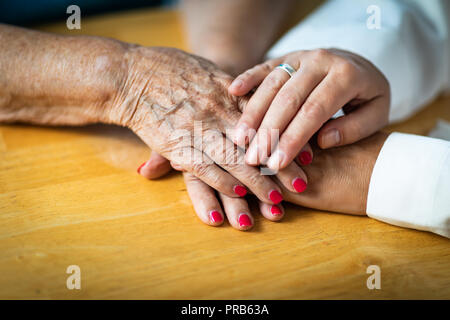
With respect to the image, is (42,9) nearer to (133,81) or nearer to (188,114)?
(133,81)

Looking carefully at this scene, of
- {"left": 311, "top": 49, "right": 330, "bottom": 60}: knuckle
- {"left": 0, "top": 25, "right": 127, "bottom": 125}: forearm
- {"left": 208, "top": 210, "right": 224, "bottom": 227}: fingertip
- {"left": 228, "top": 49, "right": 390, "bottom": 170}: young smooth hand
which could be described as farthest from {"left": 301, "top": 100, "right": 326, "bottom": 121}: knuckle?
{"left": 0, "top": 25, "right": 127, "bottom": 125}: forearm

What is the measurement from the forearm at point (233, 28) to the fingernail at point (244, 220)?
0.41 m

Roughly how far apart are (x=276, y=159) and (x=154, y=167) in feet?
0.85

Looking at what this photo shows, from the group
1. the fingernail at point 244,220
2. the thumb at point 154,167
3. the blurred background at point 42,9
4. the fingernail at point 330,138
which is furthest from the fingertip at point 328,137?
the blurred background at point 42,9

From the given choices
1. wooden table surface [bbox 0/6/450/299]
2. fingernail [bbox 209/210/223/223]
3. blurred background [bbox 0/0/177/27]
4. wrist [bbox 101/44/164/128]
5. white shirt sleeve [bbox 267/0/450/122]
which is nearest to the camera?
wooden table surface [bbox 0/6/450/299]

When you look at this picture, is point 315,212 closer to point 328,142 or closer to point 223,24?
point 328,142

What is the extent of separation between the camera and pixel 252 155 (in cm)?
70

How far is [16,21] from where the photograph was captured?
137 centimetres

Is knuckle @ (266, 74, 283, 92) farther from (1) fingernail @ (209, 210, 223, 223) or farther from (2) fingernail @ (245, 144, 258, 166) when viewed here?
(1) fingernail @ (209, 210, 223, 223)

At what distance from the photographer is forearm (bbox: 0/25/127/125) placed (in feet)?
2.68

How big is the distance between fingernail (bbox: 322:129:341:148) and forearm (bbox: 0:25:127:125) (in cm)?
43

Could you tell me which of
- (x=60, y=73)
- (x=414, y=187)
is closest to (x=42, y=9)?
(x=60, y=73)

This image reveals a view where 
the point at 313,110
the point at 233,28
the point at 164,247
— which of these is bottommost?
the point at 164,247

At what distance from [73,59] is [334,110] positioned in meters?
0.54
